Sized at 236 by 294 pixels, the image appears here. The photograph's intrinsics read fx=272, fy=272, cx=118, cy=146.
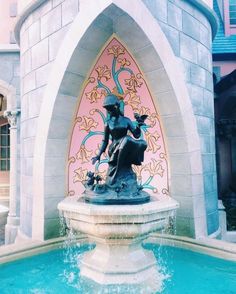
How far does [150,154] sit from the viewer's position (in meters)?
4.79

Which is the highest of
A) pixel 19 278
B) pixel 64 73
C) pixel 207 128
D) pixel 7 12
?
pixel 7 12

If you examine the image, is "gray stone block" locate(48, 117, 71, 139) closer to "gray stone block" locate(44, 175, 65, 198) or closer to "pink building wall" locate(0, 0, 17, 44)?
"gray stone block" locate(44, 175, 65, 198)

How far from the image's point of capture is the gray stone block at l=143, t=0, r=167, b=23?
416 centimetres

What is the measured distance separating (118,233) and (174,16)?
11.6 ft

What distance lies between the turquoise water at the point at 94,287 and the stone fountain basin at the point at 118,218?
600 mm

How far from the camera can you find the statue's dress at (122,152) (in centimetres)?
296

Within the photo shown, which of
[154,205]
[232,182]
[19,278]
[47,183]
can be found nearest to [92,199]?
[154,205]

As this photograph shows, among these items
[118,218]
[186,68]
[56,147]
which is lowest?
[118,218]

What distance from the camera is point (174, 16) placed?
14.4 ft

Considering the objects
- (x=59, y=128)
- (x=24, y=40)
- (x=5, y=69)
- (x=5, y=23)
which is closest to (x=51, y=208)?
(x=59, y=128)

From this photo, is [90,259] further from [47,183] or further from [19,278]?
[47,183]

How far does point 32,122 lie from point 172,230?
2.93 m

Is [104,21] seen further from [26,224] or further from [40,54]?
[26,224]

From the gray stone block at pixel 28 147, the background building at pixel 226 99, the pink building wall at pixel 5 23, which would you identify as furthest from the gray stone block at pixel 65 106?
the background building at pixel 226 99
